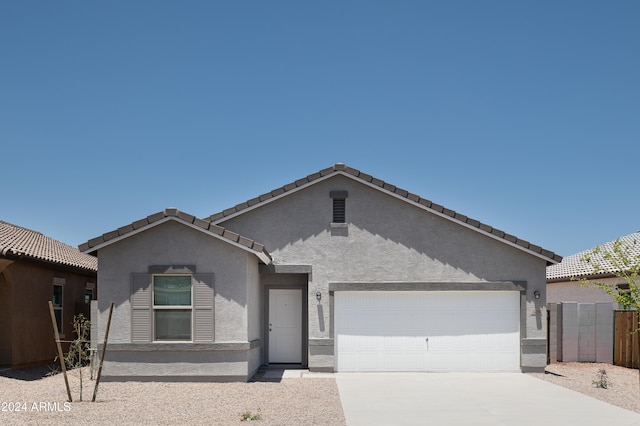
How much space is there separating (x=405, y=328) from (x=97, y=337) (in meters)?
7.26

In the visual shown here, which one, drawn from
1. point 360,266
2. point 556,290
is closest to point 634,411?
point 360,266

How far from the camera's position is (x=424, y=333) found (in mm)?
16797

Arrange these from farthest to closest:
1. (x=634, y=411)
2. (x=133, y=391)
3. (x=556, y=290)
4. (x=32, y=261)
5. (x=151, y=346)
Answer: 1. (x=556, y=290)
2. (x=32, y=261)
3. (x=151, y=346)
4. (x=133, y=391)
5. (x=634, y=411)

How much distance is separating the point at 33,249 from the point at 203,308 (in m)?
6.08

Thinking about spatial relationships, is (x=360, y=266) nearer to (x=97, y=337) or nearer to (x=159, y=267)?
(x=159, y=267)

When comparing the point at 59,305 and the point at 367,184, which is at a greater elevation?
the point at 367,184

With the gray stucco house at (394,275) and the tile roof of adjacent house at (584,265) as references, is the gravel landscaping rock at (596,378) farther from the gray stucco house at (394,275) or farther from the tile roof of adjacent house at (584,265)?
the tile roof of adjacent house at (584,265)

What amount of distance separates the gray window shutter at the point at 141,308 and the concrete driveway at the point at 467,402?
4307 millimetres

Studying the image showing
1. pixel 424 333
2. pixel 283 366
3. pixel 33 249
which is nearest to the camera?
pixel 424 333

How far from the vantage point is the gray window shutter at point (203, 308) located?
14422mm

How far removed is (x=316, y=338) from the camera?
1658 centimetres

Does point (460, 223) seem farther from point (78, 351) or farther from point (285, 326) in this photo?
point (78, 351)

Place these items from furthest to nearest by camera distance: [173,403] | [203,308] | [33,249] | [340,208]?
[33,249] < [340,208] < [203,308] < [173,403]

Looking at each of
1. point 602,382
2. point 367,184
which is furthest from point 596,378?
point 367,184
